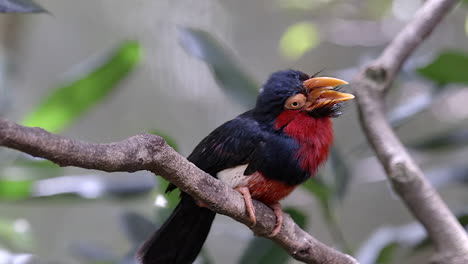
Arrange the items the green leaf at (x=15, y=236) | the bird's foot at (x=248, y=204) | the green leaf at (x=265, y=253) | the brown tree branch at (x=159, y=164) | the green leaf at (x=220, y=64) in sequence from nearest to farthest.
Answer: the brown tree branch at (x=159, y=164) → the bird's foot at (x=248, y=204) → the green leaf at (x=265, y=253) → the green leaf at (x=220, y=64) → the green leaf at (x=15, y=236)

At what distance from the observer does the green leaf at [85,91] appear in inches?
88.0

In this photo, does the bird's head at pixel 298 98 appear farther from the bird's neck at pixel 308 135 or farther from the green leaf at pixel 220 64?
the green leaf at pixel 220 64

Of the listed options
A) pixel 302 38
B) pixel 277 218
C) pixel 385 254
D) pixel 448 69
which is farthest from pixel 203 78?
pixel 277 218

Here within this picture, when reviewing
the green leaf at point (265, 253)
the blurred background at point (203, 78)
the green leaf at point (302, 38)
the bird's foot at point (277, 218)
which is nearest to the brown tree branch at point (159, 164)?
the bird's foot at point (277, 218)

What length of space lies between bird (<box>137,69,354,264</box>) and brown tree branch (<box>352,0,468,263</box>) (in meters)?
0.18

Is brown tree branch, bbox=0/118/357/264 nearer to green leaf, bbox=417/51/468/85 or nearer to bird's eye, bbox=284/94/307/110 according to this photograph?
bird's eye, bbox=284/94/307/110

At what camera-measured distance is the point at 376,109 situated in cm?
188

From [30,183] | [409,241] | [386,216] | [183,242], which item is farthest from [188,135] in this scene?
[183,242]

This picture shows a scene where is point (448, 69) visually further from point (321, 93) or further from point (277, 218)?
point (277, 218)

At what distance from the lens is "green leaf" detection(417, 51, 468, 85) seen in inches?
86.4

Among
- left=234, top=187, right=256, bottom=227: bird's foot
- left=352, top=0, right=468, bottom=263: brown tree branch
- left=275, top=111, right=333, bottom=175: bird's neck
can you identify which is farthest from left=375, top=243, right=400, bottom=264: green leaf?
left=234, top=187, right=256, bottom=227: bird's foot

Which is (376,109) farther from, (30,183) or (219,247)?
(219,247)

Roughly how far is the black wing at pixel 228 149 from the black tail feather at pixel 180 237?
0.10 meters

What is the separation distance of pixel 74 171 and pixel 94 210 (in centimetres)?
44
